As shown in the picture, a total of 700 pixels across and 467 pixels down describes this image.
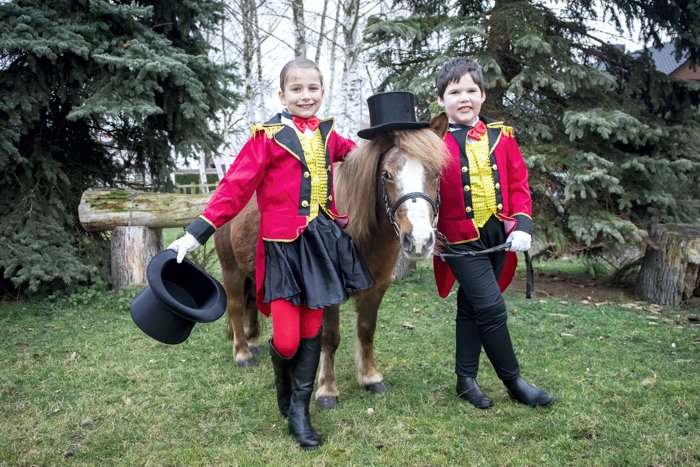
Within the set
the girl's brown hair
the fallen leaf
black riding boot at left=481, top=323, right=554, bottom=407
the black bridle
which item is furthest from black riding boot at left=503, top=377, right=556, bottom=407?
the girl's brown hair

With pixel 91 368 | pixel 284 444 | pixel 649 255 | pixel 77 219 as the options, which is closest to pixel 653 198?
pixel 649 255

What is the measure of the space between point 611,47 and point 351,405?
20.5 feet

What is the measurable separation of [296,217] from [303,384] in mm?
957

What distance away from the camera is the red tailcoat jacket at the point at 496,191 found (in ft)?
10.2

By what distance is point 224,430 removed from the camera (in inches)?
125

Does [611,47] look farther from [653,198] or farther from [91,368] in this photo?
[91,368]

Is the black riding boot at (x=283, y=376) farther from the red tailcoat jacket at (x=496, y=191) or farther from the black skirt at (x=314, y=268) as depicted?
the red tailcoat jacket at (x=496, y=191)

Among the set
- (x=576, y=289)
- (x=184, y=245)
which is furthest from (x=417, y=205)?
(x=576, y=289)

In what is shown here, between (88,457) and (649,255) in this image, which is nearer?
(88,457)

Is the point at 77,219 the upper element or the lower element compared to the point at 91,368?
upper

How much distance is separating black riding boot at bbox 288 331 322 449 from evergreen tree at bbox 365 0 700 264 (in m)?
4.03

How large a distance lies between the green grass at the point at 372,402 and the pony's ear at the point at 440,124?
170 cm

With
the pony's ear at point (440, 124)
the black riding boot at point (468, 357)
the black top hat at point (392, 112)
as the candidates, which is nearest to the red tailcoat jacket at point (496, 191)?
the pony's ear at point (440, 124)

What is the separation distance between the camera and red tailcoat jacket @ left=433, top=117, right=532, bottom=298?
10.2 feet
